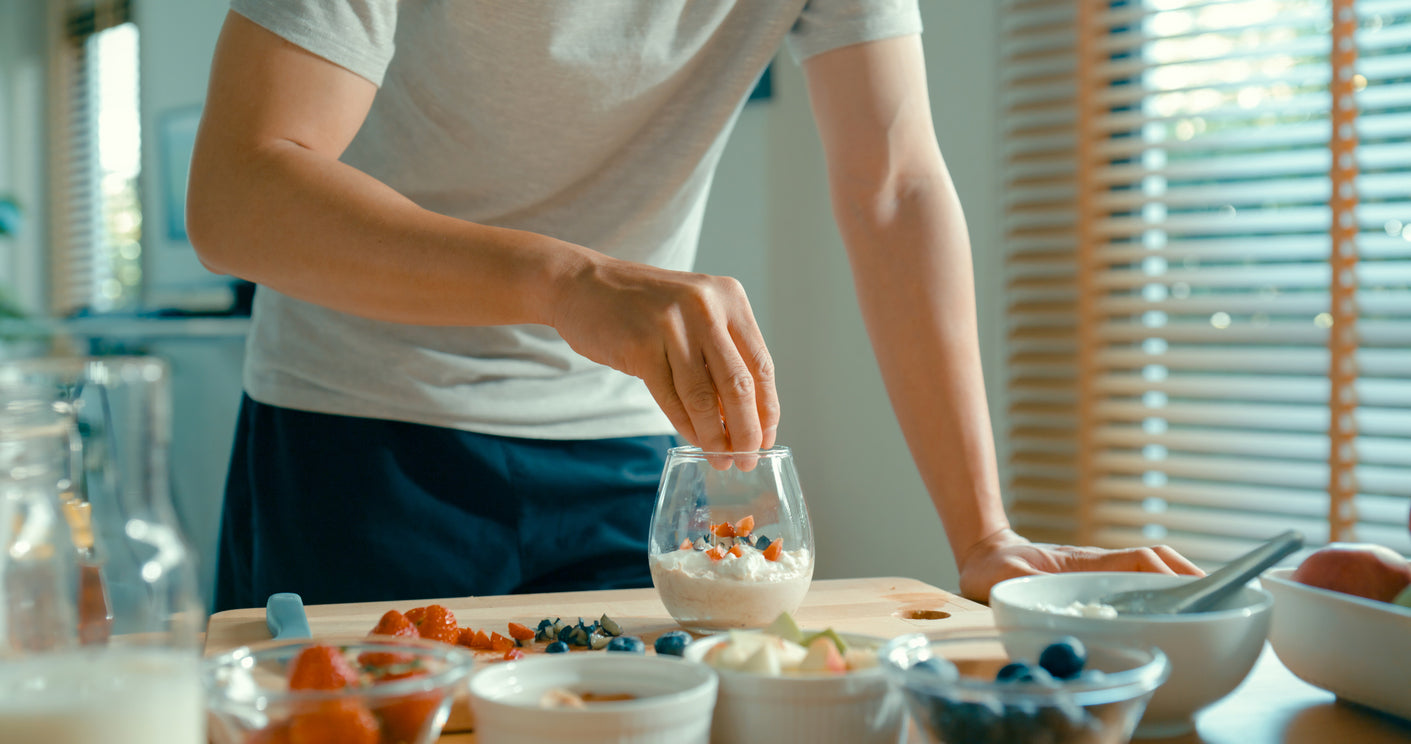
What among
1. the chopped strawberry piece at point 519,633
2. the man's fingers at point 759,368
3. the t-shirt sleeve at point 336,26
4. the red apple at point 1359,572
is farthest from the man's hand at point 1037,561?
the t-shirt sleeve at point 336,26

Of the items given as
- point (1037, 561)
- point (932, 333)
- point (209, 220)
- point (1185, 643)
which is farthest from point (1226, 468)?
point (209, 220)

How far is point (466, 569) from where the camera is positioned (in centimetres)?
125

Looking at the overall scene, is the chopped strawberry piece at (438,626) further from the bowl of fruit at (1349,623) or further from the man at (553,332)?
the bowl of fruit at (1349,623)

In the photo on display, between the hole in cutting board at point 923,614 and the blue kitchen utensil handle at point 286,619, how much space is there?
1.67 feet

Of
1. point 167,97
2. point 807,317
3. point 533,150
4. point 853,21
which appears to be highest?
point 167,97

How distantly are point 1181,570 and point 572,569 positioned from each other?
25.3 inches

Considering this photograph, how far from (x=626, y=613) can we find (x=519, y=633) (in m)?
0.13

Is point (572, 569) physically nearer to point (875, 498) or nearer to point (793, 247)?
point (875, 498)

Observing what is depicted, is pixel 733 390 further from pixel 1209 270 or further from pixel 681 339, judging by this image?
pixel 1209 270

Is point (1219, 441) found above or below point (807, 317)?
below

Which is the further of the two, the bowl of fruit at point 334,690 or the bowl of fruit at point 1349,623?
the bowl of fruit at point 1349,623

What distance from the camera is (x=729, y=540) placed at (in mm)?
917

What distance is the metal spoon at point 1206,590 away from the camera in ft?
2.52

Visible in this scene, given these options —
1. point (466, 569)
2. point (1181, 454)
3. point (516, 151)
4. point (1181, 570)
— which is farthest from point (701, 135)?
point (1181, 454)
